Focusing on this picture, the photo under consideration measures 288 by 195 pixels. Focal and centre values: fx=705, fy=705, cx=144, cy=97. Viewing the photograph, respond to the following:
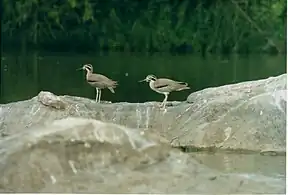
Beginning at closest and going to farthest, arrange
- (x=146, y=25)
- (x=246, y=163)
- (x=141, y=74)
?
(x=246, y=163) < (x=146, y=25) < (x=141, y=74)

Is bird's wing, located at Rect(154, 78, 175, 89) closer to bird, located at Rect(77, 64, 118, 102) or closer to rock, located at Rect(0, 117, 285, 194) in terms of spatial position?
bird, located at Rect(77, 64, 118, 102)

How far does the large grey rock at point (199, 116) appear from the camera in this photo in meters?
3.10

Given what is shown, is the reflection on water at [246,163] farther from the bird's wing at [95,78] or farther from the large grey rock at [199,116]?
the bird's wing at [95,78]

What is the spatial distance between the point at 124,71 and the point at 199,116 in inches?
87.6

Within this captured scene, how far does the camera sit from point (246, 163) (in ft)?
9.07

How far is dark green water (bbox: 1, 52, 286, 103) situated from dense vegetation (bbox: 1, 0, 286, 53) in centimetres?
14

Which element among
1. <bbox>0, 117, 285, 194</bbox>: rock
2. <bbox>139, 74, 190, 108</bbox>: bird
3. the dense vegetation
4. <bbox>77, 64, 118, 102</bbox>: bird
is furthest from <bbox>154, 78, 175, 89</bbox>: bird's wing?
<bbox>0, 117, 285, 194</bbox>: rock

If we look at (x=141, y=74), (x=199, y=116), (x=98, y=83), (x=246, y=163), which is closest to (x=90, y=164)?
(x=246, y=163)

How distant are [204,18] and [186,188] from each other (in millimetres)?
2645

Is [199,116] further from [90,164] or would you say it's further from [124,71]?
[124,71]

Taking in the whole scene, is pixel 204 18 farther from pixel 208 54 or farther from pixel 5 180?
pixel 5 180

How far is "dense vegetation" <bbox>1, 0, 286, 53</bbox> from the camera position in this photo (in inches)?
177

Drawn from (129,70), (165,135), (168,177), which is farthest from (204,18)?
(168,177)

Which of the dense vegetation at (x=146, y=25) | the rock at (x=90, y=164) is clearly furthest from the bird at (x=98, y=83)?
the rock at (x=90, y=164)
